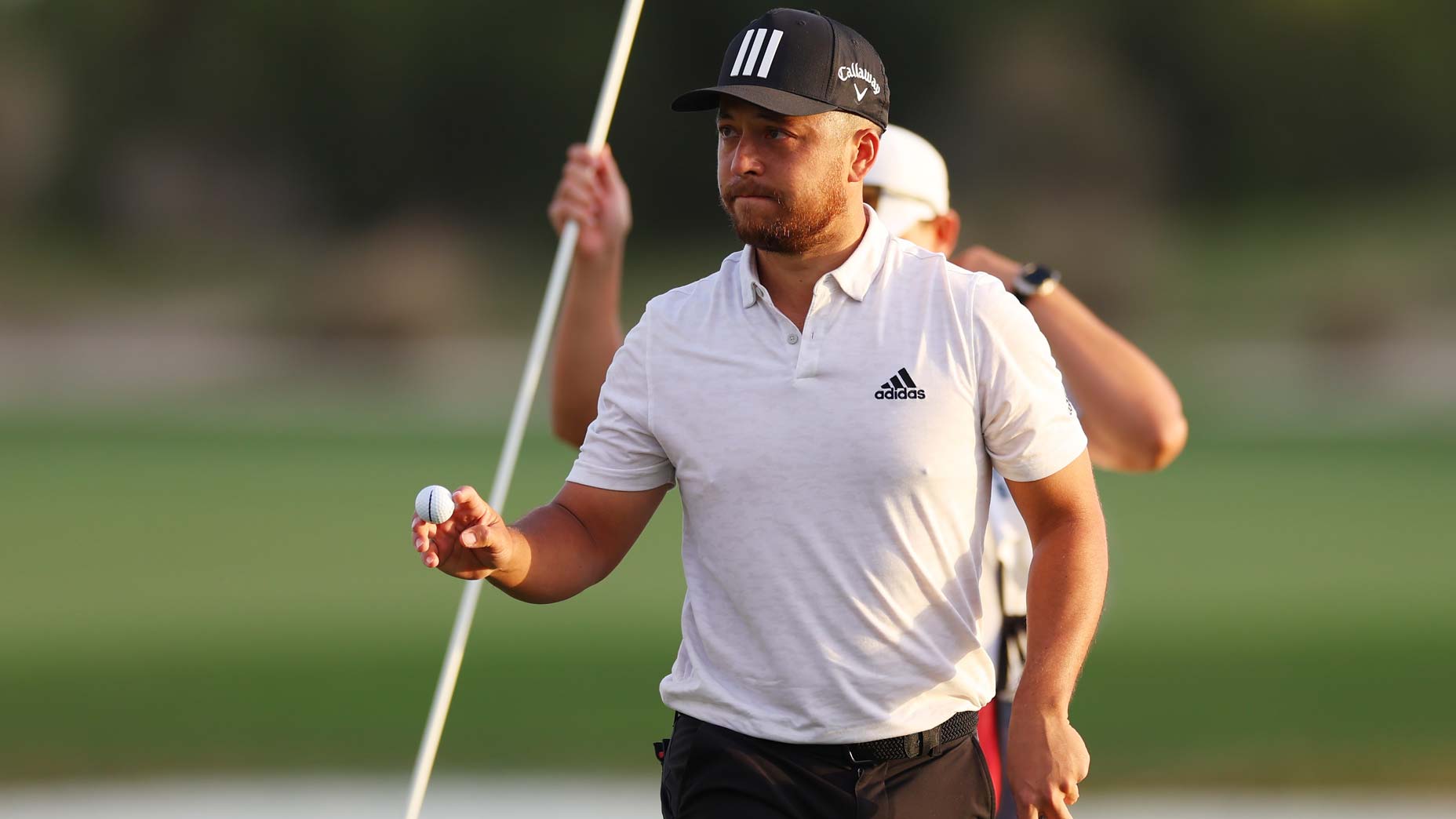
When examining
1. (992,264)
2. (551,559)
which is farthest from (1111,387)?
(551,559)

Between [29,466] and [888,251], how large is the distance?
24.6m

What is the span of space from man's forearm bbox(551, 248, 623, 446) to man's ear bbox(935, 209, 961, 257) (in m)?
0.75

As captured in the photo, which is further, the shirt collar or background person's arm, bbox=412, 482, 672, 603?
the shirt collar

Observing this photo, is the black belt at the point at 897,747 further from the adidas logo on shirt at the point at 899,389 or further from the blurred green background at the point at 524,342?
the blurred green background at the point at 524,342

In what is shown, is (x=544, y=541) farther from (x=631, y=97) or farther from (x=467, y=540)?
(x=631, y=97)

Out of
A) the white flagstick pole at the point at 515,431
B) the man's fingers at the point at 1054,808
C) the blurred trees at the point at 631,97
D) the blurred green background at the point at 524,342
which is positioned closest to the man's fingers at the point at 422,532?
the white flagstick pole at the point at 515,431

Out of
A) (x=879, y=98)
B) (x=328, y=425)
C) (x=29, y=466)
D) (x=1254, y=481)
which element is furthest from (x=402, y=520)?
(x=879, y=98)

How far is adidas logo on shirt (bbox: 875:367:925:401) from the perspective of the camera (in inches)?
133

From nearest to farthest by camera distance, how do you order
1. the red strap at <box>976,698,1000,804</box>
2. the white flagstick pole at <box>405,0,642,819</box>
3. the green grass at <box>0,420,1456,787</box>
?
the white flagstick pole at <box>405,0,642,819</box> < the red strap at <box>976,698,1000,804</box> < the green grass at <box>0,420,1456,787</box>

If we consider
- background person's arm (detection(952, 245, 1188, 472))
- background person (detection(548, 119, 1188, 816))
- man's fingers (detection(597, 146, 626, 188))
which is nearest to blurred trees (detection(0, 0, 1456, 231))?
man's fingers (detection(597, 146, 626, 188))

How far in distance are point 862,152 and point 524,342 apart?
47678 mm

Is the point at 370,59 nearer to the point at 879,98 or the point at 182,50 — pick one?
the point at 182,50

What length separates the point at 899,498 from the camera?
3.39m

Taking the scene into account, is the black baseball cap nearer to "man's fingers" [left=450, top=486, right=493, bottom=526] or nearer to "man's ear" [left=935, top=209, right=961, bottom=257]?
"man's fingers" [left=450, top=486, right=493, bottom=526]
